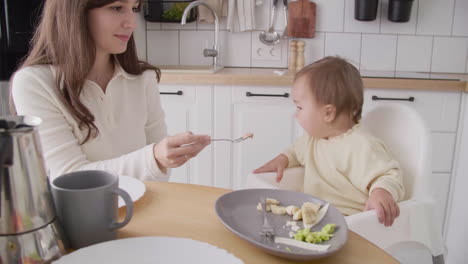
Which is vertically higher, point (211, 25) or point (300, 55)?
point (211, 25)

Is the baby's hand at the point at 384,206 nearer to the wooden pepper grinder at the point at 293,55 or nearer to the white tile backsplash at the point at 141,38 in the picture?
the wooden pepper grinder at the point at 293,55

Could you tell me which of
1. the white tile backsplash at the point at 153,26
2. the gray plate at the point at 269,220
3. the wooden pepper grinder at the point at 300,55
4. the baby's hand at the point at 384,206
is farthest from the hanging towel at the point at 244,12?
the gray plate at the point at 269,220

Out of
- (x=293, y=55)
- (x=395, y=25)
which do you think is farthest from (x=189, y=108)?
(x=395, y=25)

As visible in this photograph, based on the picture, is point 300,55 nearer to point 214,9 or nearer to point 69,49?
point 214,9

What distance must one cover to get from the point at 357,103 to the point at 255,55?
1424 millimetres

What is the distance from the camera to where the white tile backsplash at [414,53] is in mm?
2561

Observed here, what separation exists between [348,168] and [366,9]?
58.4 inches

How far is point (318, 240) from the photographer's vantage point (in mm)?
666

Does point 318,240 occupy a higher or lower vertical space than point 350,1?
lower

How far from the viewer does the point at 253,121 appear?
84.2 inches

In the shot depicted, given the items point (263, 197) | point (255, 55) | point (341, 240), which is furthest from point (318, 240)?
point (255, 55)

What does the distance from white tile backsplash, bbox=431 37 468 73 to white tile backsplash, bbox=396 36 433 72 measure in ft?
0.13

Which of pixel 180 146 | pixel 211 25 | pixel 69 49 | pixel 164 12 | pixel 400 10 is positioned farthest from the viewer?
pixel 211 25

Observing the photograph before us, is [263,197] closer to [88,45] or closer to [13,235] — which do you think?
[13,235]
